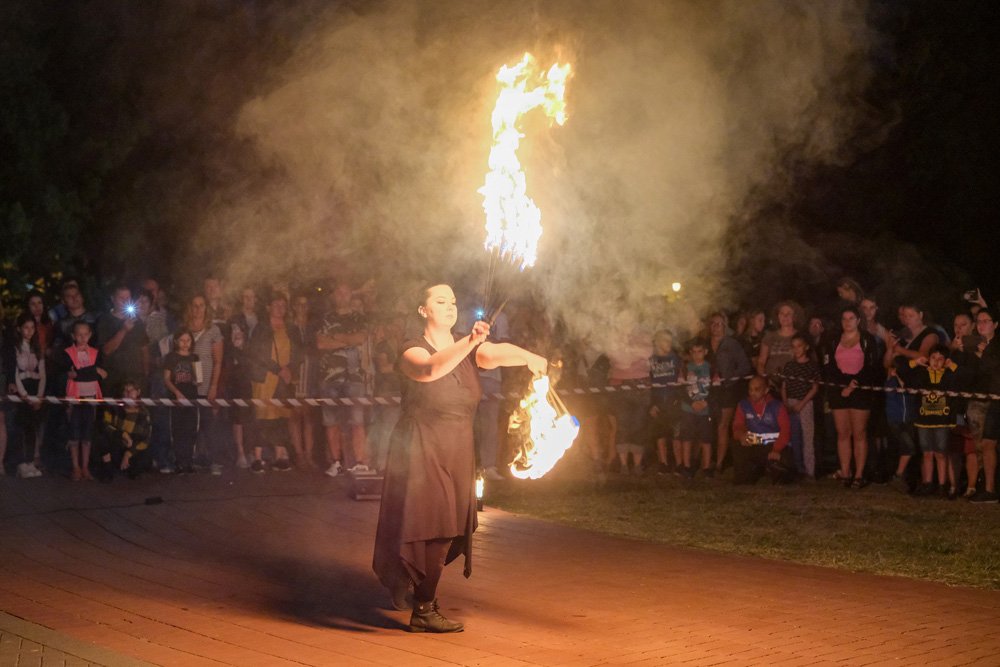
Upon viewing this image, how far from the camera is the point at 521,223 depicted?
7.34 meters

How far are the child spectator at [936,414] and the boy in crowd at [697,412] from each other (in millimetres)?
2396

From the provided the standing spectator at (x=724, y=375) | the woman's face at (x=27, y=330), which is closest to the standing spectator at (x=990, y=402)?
the standing spectator at (x=724, y=375)

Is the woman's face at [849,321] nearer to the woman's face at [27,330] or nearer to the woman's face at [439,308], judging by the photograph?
→ the woman's face at [439,308]

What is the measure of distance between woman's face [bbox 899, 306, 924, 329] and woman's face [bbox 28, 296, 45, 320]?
9.32 meters

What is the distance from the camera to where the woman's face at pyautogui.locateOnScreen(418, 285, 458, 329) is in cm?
683

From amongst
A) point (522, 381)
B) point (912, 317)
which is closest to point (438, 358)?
point (522, 381)

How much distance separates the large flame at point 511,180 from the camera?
7281 mm

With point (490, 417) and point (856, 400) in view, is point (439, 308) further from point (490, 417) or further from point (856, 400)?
point (856, 400)

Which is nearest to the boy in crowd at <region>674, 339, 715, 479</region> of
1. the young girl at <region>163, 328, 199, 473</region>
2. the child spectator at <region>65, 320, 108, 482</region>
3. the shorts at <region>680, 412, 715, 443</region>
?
the shorts at <region>680, 412, 715, 443</region>

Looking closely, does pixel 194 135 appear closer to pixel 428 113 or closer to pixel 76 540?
pixel 428 113

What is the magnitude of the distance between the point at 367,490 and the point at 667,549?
3.33 m

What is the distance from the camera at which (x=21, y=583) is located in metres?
7.66

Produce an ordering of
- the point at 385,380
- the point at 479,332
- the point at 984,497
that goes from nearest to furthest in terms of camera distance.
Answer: the point at 479,332 → the point at 984,497 → the point at 385,380

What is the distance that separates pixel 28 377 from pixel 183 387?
5.13ft
